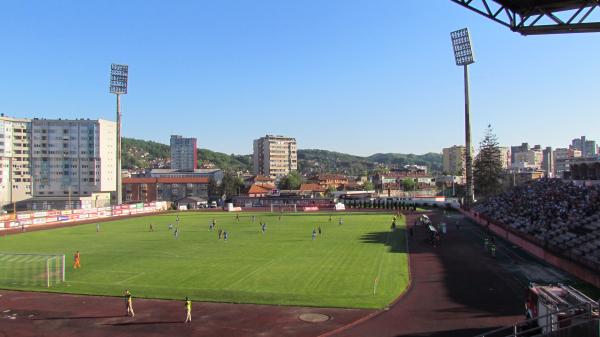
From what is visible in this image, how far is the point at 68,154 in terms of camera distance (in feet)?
514

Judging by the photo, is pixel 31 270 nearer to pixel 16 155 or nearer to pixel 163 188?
pixel 163 188

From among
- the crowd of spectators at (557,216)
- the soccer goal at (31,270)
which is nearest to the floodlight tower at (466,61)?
the crowd of spectators at (557,216)

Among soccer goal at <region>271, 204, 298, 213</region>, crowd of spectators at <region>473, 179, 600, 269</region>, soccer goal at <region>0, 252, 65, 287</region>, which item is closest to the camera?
soccer goal at <region>0, 252, 65, 287</region>

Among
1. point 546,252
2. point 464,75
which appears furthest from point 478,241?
point 464,75

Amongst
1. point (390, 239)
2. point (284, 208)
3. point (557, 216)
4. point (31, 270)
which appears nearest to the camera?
point (31, 270)

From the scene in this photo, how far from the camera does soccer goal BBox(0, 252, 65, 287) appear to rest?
1329 inches

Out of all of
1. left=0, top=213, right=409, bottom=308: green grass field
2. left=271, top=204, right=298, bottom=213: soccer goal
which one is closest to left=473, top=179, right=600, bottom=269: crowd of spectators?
left=0, top=213, right=409, bottom=308: green grass field

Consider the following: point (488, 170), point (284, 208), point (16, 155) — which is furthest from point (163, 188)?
point (488, 170)

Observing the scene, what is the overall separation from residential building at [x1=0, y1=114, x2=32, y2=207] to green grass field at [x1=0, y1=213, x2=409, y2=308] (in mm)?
94138

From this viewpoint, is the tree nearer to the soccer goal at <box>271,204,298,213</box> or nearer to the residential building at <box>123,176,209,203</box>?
the soccer goal at <box>271,204,298,213</box>

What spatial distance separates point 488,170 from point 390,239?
230 ft

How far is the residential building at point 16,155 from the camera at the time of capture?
146 metres

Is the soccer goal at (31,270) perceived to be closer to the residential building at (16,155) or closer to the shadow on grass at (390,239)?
the shadow on grass at (390,239)

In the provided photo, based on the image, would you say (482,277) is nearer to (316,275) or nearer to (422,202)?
(316,275)
